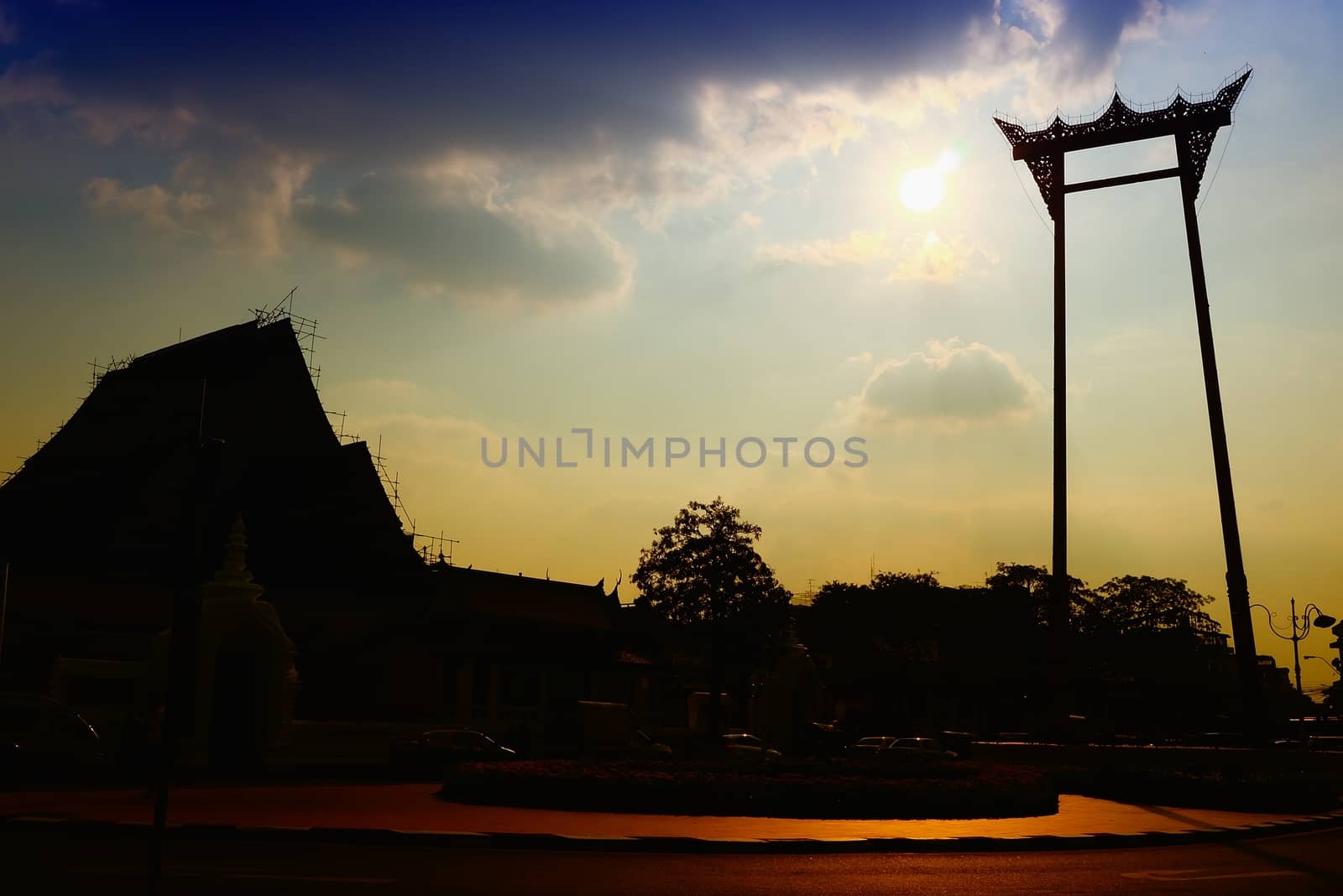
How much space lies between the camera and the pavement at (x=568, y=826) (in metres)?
15.7

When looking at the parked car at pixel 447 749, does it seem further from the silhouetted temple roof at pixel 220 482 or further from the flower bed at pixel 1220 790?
the flower bed at pixel 1220 790

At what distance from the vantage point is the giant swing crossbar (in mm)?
53344

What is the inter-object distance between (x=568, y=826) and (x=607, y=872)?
4540 mm

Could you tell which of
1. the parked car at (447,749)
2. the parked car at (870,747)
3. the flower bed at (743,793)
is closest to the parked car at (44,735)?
the parked car at (447,749)

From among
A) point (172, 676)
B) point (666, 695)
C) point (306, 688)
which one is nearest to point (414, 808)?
point (172, 676)

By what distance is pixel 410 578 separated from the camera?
152ft

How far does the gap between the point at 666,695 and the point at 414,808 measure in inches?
1735

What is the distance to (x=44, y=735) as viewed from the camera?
26031 millimetres

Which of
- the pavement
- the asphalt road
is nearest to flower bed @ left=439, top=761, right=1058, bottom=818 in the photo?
the pavement

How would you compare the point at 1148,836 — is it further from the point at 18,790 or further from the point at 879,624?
the point at 879,624

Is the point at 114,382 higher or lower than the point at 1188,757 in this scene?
higher

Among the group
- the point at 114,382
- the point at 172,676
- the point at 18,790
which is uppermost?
the point at 114,382

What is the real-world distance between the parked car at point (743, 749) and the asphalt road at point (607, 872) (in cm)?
1967

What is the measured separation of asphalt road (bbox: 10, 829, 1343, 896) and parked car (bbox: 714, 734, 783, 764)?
1967cm
